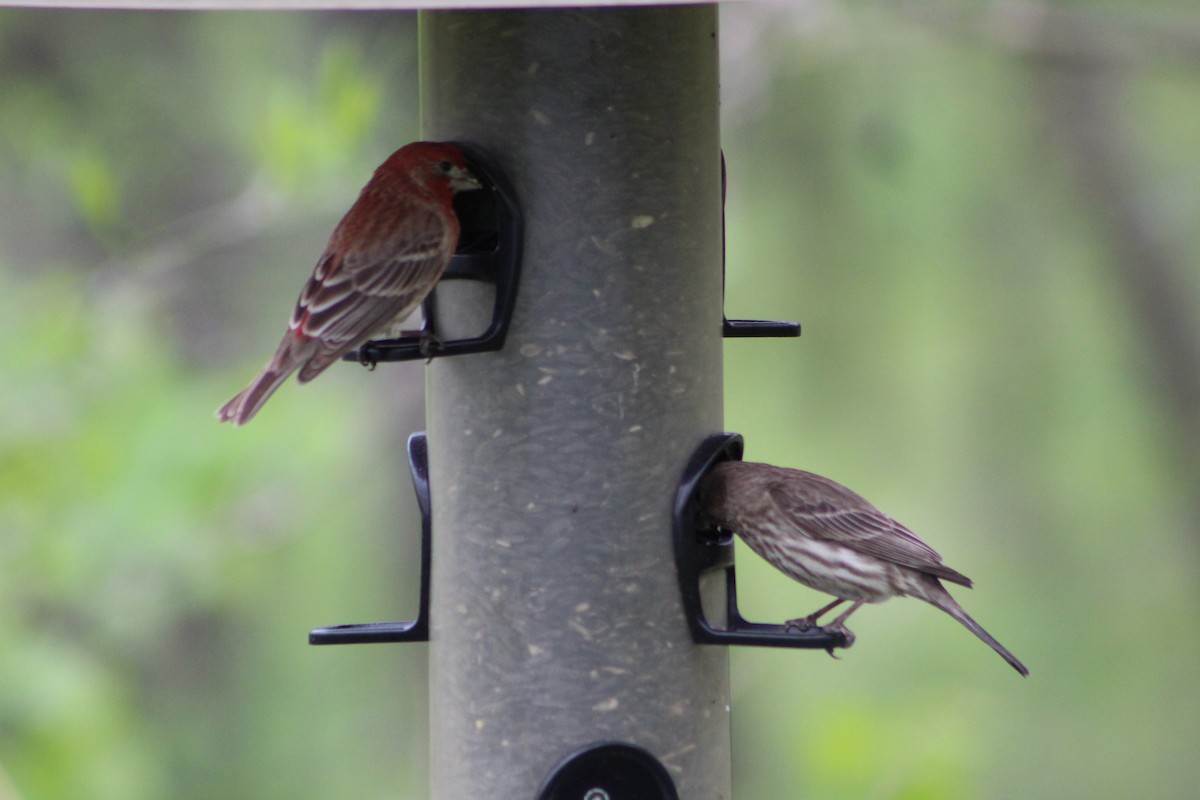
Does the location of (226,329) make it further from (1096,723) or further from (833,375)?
(1096,723)

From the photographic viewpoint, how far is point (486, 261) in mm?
4734

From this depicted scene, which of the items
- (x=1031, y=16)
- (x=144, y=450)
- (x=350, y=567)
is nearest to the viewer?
(x=144, y=450)

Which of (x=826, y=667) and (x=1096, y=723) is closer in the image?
(x=826, y=667)

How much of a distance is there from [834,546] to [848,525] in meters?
0.09

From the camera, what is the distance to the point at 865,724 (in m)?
6.93

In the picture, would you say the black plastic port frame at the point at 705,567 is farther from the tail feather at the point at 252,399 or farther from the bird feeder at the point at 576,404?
the tail feather at the point at 252,399

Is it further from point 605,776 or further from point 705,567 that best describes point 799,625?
point 605,776

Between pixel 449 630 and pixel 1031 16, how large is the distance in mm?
6078

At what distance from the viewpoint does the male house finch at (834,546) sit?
4.99 meters

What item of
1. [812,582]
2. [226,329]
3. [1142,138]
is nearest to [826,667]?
[1142,138]

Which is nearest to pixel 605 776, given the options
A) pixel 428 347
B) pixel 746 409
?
pixel 428 347

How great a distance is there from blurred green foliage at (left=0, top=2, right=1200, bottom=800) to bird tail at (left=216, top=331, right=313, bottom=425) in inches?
109

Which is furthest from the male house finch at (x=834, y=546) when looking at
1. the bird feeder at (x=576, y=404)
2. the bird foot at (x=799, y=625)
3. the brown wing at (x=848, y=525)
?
the bird feeder at (x=576, y=404)

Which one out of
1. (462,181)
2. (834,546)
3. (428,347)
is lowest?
(834,546)
